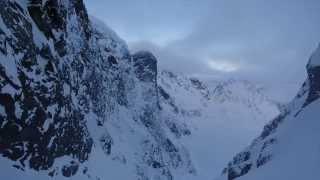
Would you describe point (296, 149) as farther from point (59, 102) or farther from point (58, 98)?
point (58, 98)

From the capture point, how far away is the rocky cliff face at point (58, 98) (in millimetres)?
41000

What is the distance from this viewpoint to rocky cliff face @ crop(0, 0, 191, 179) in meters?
41.0

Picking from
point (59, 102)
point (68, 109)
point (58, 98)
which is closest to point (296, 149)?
point (68, 109)

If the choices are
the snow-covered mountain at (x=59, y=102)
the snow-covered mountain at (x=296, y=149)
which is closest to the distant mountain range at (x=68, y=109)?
the snow-covered mountain at (x=59, y=102)

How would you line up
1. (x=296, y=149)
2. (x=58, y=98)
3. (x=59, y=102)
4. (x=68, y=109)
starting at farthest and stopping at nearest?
1. (x=68, y=109)
2. (x=296, y=149)
3. (x=59, y=102)
4. (x=58, y=98)

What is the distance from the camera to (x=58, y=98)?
1959 inches

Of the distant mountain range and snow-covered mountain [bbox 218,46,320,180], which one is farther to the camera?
snow-covered mountain [bbox 218,46,320,180]

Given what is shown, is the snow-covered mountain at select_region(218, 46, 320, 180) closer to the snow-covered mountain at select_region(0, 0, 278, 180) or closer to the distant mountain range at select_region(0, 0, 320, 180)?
the distant mountain range at select_region(0, 0, 320, 180)

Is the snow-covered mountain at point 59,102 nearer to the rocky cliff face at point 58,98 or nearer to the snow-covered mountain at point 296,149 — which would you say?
the rocky cliff face at point 58,98

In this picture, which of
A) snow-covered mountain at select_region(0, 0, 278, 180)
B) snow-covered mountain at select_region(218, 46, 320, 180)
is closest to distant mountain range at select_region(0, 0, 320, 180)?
snow-covered mountain at select_region(0, 0, 278, 180)

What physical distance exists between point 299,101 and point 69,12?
3721 cm

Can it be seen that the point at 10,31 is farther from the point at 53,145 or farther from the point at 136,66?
the point at 136,66

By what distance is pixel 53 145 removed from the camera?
48000 millimetres

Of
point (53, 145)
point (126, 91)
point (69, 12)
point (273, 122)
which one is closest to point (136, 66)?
point (126, 91)
